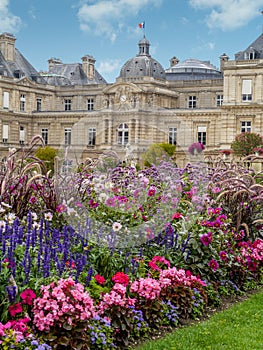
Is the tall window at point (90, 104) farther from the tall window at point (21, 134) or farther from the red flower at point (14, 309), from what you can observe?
the red flower at point (14, 309)

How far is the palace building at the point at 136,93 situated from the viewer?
4062 centimetres

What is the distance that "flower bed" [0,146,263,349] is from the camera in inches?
212

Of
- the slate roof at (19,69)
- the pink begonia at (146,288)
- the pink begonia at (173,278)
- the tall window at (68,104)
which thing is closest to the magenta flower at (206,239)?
the pink begonia at (173,278)

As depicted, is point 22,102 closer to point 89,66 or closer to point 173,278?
point 89,66

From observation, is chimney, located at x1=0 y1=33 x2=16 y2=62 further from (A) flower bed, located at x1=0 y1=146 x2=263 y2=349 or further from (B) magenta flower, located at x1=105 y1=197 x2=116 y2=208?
(B) magenta flower, located at x1=105 y1=197 x2=116 y2=208

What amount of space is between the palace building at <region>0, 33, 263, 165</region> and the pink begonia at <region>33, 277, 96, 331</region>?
90.9 feet

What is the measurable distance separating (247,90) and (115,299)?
36195 mm

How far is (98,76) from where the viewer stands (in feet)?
187

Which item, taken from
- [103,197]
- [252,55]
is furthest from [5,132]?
[103,197]

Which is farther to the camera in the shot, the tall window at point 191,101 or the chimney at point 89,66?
the chimney at point 89,66

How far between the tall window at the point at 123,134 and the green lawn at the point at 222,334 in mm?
3114

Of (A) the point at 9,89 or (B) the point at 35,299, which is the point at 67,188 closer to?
(B) the point at 35,299

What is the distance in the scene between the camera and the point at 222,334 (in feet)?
20.7

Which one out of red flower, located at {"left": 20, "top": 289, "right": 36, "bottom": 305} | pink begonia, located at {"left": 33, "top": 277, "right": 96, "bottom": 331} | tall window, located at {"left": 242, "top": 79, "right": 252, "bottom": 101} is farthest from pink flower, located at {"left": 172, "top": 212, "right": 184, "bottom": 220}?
tall window, located at {"left": 242, "top": 79, "right": 252, "bottom": 101}
